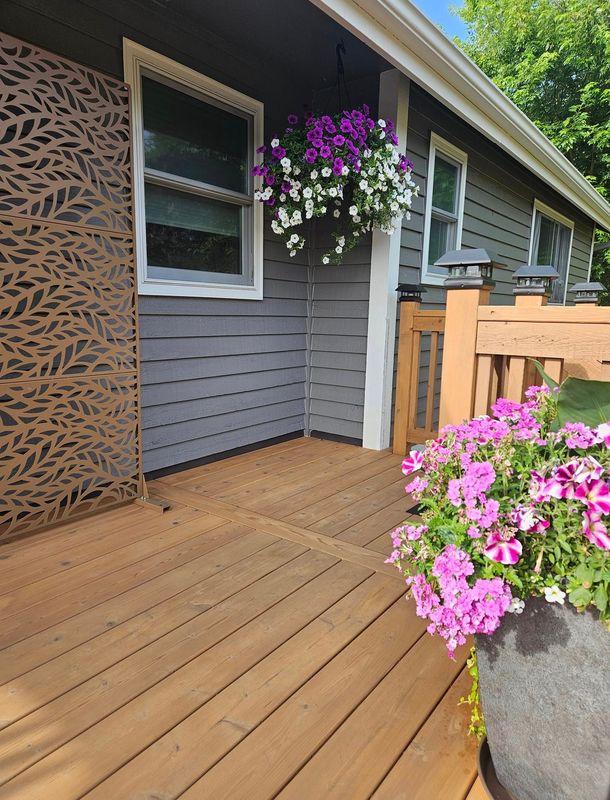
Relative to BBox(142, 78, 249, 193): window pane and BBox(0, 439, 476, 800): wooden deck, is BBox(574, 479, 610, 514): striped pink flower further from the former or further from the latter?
BBox(142, 78, 249, 193): window pane

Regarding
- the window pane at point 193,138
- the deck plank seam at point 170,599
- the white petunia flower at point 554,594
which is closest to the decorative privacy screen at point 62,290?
the window pane at point 193,138

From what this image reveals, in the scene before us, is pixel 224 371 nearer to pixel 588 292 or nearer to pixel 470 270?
pixel 470 270

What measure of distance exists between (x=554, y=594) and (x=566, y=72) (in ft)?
51.1

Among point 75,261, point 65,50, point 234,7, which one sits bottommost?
point 75,261

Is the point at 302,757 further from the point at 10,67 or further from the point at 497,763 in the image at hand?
the point at 10,67

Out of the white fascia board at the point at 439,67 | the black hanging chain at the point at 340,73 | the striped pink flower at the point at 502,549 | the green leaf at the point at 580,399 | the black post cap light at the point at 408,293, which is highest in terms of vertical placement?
the black hanging chain at the point at 340,73

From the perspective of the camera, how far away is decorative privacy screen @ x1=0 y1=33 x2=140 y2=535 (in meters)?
2.06

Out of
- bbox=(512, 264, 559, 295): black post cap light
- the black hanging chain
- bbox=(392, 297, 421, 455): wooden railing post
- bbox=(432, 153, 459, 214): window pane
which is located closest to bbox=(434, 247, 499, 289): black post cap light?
bbox=(512, 264, 559, 295): black post cap light

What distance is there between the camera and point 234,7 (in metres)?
2.74

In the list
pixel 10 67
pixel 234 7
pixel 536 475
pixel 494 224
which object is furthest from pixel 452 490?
pixel 494 224

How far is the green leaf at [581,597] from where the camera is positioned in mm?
864

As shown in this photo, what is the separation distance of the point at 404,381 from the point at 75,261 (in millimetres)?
2163

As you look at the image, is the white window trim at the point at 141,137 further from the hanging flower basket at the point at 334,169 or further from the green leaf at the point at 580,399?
the green leaf at the point at 580,399

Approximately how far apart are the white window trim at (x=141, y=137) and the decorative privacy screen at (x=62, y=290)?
0.17 m
